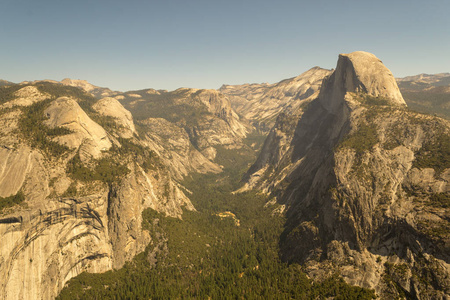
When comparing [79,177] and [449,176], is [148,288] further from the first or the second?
[449,176]

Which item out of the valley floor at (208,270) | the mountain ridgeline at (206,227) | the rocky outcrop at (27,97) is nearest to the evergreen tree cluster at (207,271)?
the valley floor at (208,270)

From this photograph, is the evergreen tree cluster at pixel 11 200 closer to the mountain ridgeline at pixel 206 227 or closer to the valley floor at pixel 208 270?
the mountain ridgeline at pixel 206 227

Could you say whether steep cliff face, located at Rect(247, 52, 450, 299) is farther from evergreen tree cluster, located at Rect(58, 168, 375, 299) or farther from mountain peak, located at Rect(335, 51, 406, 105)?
mountain peak, located at Rect(335, 51, 406, 105)

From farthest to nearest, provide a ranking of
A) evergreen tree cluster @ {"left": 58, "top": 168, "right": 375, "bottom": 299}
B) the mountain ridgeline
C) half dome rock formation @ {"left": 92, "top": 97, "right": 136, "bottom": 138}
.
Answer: half dome rock formation @ {"left": 92, "top": 97, "right": 136, "bottom": 138} < evergreen tree cluster @ {"left": 58, "top": 168, "right": 375, "bottom": 299} < the mountain ridgeline

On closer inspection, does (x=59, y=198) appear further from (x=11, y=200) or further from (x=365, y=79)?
(x=365, y=79)

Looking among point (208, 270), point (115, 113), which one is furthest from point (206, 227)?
point (115, 113)

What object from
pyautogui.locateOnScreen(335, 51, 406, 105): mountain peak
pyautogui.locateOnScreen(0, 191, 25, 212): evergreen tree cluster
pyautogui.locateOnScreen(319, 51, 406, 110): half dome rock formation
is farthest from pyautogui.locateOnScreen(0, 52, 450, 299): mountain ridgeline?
pyautogui.locateOnScreen(335, 51, 406, 105): mountain peak

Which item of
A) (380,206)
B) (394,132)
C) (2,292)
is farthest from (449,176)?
(2,292)
